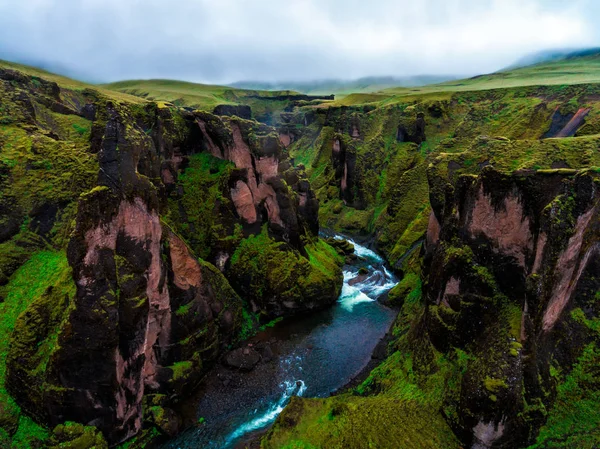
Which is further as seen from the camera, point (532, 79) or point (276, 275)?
point (532, 79)

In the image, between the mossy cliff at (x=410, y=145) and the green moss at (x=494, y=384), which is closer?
the green moss at (x=494, y=384)

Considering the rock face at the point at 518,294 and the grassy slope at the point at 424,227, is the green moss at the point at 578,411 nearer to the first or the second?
the grassy slope at the point at 424,227

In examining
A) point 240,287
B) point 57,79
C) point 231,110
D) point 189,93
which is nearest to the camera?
point 240,287

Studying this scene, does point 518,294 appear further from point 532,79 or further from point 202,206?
point 532,79

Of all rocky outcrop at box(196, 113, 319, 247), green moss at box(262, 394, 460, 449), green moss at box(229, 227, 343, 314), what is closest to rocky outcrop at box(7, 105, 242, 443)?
green moss at box(262, 394, 460, 449)

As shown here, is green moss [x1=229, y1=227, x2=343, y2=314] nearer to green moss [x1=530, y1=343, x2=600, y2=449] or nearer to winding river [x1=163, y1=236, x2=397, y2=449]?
winding river [x1=163, y1=236, x2=397, y2=449]

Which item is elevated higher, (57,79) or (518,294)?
(57,79)

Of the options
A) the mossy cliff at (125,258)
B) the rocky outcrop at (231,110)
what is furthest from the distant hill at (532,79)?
the mossy cliff at (125,258)

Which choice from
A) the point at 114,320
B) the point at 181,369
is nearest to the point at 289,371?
the point at 181,369
